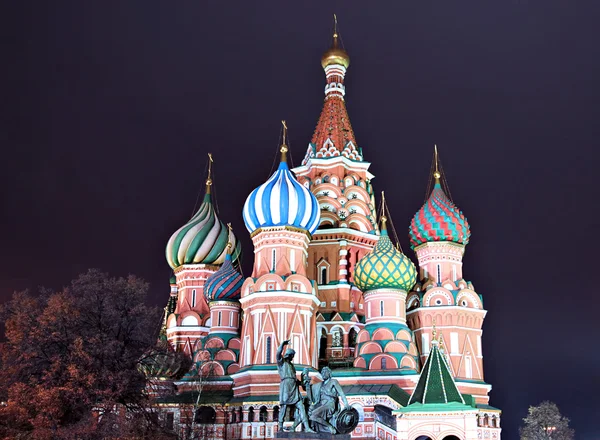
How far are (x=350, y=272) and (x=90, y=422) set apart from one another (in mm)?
16156

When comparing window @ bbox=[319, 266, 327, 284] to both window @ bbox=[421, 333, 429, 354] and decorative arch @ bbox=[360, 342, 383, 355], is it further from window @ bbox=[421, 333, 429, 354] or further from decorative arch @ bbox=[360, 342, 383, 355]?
decorative arch @ bbox=[360, 342, 383, 355]

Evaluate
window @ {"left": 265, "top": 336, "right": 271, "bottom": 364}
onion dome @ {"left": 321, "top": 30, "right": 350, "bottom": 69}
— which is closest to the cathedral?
window @ {"left": 265, "top": 336, "right": 271, "bottom": 364}

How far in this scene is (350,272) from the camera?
106 ft

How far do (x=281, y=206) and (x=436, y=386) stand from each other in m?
9.53

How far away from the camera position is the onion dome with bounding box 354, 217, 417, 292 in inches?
1137

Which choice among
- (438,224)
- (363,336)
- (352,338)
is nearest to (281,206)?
(363,336)

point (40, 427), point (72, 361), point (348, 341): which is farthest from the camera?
point (348, 341)

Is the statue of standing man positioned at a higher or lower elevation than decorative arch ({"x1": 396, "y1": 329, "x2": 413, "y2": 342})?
lower

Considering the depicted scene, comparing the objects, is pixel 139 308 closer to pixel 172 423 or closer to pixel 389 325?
pixel 172 423

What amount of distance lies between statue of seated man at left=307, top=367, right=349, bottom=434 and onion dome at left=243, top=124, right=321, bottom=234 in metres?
14.5

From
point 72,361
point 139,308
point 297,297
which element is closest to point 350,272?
point 297,297

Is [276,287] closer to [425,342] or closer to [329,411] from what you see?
[425,342]

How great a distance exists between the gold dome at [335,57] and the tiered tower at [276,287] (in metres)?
9.93

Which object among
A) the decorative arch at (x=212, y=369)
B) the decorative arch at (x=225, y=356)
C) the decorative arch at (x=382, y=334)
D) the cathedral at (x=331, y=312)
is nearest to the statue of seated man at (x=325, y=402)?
the cathedral at (x=331, y=312)
